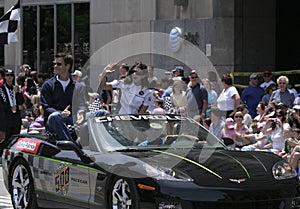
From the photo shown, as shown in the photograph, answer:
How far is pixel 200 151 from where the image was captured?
907cm

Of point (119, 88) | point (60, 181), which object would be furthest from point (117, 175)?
point (119, 88)

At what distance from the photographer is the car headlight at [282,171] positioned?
27.9 ft

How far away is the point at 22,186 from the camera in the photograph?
1004 centimetres

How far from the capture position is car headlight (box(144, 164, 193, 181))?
26.5 feet

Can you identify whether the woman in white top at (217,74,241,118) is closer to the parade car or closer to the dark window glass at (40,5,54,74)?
the parade car

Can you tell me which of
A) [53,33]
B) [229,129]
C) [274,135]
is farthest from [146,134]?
[53,33]

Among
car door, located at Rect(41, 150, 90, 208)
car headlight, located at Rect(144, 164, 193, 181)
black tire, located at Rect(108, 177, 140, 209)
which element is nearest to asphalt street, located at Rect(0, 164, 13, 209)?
car door, located at Rect(41, 150, 90, 208)

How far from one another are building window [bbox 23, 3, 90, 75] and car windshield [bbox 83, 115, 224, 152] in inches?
713

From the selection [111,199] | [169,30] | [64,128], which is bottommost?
[111,199]

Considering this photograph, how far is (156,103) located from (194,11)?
25.0ft

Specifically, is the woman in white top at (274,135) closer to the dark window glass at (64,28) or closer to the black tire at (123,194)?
Result: the black tire at (123,194)

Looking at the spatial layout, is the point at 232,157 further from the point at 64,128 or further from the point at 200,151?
the point at 64,128

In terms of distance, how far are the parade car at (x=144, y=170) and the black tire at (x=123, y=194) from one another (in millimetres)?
10

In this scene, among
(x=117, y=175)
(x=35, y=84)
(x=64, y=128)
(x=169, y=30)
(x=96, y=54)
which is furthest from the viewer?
(x=96, y=54)
